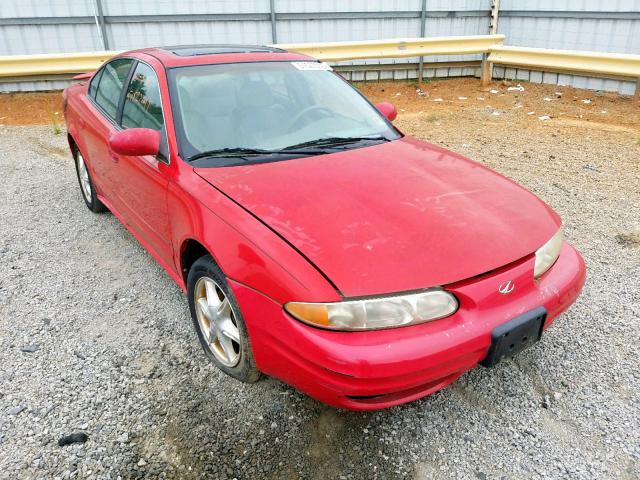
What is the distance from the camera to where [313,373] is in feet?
6.41

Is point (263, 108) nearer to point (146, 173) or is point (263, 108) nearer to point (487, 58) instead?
point (146, 173)

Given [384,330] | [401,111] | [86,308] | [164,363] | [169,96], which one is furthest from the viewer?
[401,111]

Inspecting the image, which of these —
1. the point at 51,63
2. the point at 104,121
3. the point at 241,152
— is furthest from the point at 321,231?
the point at 51,63

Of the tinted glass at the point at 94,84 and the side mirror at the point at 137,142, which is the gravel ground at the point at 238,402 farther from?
the tinted glass at the point at 94,84

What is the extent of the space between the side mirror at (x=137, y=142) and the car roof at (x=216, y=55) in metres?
0.61

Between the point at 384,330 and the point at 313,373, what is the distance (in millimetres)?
319

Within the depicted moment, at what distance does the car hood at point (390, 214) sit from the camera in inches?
79.6

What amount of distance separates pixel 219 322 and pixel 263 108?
52.5 inches

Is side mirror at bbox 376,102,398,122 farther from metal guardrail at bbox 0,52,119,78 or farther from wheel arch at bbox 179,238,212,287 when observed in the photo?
metal guardrail at bbox 0,52,119,78

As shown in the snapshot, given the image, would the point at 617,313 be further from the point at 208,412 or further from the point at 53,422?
the point at 53,422

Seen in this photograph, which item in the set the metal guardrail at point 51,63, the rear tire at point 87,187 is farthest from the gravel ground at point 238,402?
the metal guardrail at point 51,63

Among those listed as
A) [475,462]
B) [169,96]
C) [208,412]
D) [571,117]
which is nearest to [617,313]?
[475,462]

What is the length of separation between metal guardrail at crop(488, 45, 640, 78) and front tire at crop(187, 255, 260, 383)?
25.5 feet

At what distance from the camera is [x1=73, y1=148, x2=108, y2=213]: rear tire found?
454 cm
